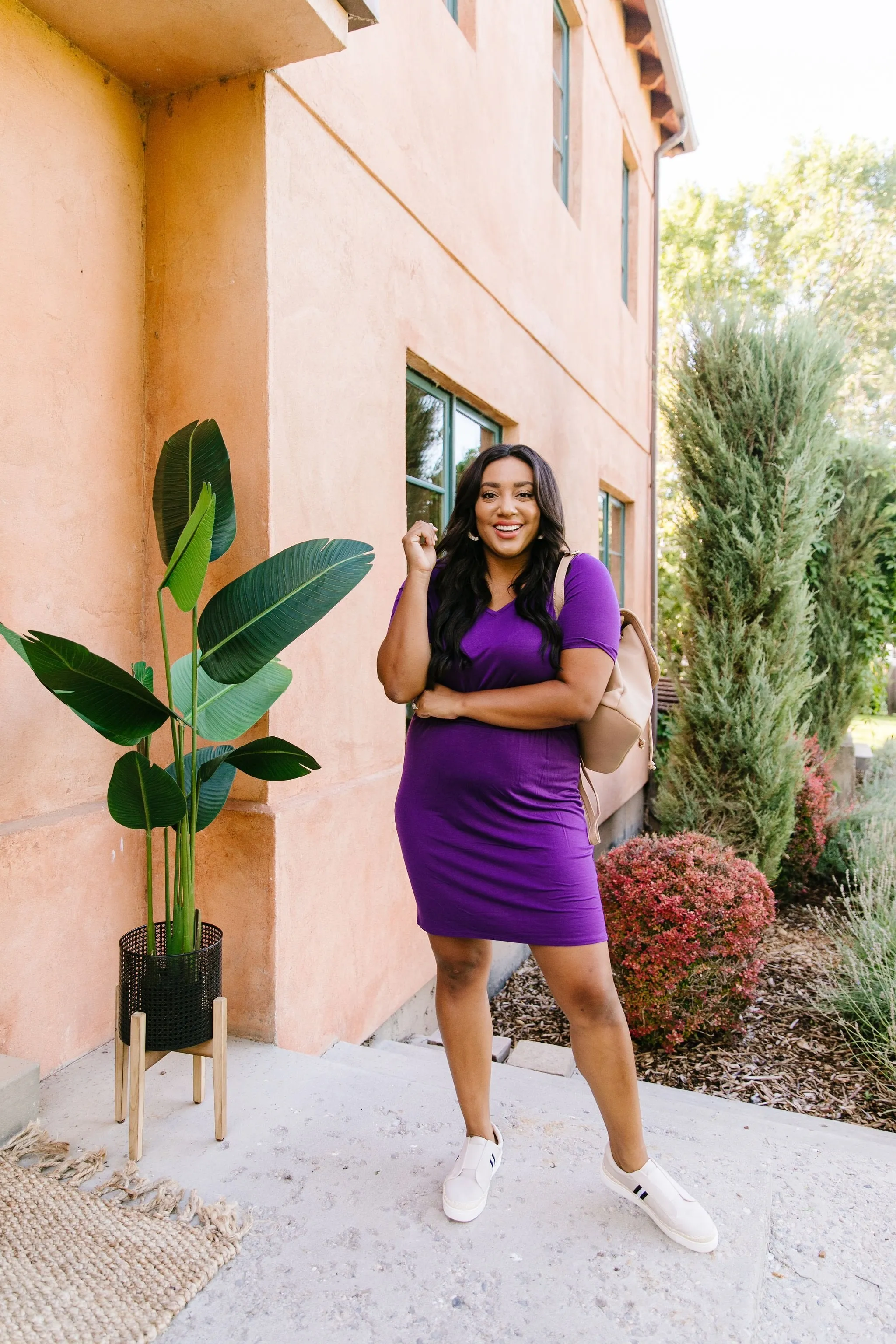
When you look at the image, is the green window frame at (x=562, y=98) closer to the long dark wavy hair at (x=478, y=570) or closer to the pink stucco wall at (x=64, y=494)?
the pink stucco wall at (x=64, y=494)

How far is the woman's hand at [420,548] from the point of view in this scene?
2.31 m

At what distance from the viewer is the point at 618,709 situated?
2260 mm

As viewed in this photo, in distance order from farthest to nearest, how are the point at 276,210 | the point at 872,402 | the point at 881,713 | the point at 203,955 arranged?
1. the point at 872,402
2. the point at 881,713
3. the point at 276,210
4. the point at 203,955

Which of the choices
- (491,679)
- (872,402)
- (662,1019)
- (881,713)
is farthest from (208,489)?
(872,402)

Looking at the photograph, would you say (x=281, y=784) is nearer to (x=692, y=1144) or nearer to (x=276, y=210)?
(x=692, y=1144)

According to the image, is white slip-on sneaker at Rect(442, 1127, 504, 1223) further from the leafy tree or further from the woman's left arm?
the leafy tree

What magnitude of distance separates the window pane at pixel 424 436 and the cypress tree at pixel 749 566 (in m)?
3.67

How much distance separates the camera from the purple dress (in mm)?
2184

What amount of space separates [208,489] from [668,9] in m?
9.36

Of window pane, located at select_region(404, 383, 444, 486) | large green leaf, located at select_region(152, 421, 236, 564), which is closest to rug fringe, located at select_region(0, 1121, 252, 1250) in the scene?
large green leaf, located at select_region(152, 421, 236, 564)

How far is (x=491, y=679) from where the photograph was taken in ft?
7.47

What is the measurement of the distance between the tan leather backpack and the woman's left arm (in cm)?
8

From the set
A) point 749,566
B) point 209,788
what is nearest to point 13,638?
point 209,788

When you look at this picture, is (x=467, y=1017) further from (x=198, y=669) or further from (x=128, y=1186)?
(x=198, y=669)
